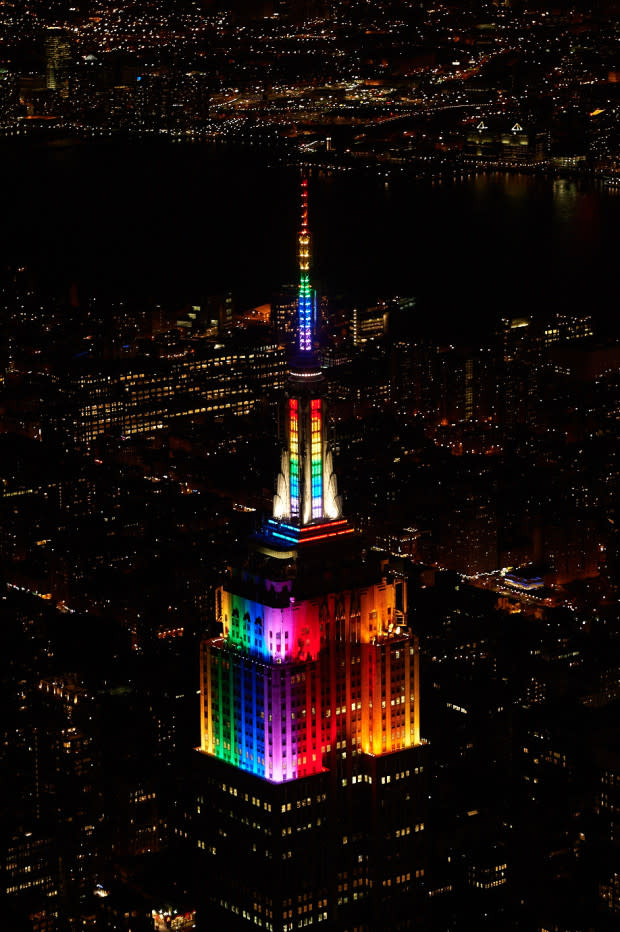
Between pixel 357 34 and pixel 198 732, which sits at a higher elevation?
pixel 357 34

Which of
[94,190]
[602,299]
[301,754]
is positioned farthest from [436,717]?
[94,190]

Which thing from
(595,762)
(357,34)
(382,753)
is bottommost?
(595,762)

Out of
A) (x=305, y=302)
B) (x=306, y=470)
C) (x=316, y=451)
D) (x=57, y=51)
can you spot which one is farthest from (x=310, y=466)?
(x=57, y=51)

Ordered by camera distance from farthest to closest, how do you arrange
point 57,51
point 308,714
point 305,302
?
1. point 57,51
2. point 305,302
3. point 308,714

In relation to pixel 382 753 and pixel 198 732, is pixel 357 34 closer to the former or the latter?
pixel 198 732

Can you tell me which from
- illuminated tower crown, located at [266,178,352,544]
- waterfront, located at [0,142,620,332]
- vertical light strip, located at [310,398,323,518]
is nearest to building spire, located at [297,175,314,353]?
illuminated tower crown, located at [266,178,352,544]

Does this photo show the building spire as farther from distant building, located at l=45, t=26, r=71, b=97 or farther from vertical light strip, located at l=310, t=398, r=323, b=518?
distant building, located at l=45, t=26, r=71, b=97

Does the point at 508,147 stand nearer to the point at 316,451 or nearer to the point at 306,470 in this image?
the point at 316,451
